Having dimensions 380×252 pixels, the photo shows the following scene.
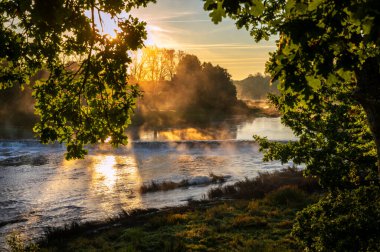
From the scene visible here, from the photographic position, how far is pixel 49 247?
14.3 m

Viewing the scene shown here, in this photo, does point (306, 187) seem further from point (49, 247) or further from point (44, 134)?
point (44, 134)

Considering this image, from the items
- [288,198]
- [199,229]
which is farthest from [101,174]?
[199,229]

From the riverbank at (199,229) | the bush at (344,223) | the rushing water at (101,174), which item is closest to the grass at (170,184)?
the rushing water at (101,174)

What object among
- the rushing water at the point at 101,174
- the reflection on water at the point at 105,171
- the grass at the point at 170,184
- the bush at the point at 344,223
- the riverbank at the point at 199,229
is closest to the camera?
the bush at the point at 344,223

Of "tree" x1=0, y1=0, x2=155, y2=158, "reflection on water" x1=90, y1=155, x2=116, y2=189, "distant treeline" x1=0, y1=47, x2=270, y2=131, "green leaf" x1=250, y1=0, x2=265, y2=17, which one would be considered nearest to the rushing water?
"reflection on water" x1=90, y1=155, x2=116, y2=189

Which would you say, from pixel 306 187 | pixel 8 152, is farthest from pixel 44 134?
pixel 8 152

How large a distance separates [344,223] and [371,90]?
121 inches

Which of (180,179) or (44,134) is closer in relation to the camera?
(44,134)

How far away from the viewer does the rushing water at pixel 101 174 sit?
788 inches

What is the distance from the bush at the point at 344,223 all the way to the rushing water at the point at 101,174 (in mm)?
13044

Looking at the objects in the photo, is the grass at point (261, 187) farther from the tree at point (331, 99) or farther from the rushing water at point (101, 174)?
the tree at point (331, 99)

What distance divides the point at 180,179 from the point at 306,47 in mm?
24968

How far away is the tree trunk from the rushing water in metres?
15.4

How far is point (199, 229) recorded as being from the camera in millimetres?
15305
